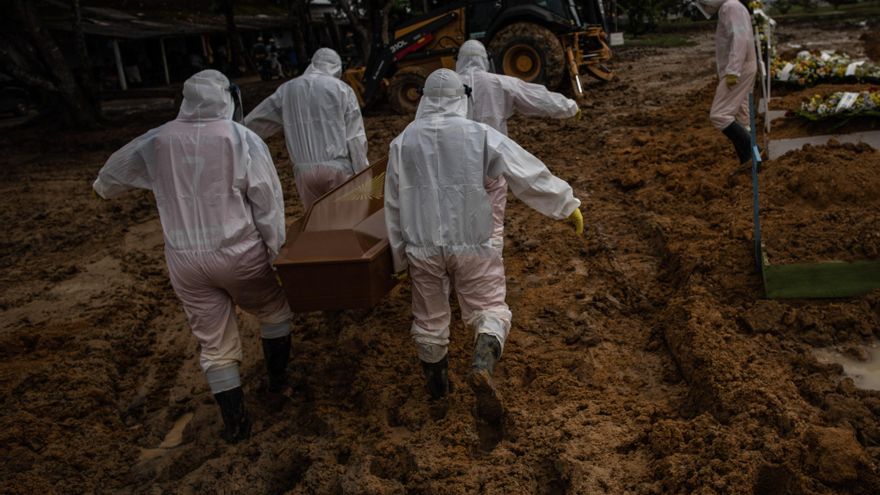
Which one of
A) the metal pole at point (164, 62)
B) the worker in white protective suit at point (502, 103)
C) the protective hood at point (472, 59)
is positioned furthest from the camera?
the metal pole at point (164, 62)

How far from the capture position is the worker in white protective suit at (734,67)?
695 cm

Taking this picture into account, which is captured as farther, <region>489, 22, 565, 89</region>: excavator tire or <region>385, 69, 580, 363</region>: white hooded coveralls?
<region>489, 22, 565, 89</region>: excavator tire

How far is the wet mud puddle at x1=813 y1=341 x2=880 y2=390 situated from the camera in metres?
3.88

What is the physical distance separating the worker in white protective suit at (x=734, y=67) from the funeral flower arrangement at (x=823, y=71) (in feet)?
8.60

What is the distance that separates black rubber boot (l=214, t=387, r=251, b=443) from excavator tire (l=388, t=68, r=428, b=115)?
31.5ft

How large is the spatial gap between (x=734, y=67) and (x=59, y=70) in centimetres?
1210

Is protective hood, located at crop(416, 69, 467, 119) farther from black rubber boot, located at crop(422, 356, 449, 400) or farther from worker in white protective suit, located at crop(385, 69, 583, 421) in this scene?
black rubber boot, located at crop(422, 356, 449, 400)

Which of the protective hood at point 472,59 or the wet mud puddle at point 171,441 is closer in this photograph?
the wet mud puddle at point 171,441

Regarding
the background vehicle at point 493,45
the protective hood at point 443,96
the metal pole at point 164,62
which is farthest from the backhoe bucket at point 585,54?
the metal pole at point 164,62

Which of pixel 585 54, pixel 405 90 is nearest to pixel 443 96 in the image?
pixel 405 90

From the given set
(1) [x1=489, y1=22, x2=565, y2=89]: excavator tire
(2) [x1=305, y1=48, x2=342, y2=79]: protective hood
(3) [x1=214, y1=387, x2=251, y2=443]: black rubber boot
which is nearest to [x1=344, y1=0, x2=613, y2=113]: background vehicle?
(1) [x1=489, y1=22, x2=565, y2=89]: excavator tire

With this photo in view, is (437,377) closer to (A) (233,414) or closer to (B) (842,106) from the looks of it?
(A) (233,414)

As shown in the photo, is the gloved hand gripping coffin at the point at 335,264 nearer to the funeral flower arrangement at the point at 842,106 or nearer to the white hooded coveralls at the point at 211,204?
the white hooded coveralls at the point at 211,204

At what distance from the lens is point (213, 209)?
391 cm
